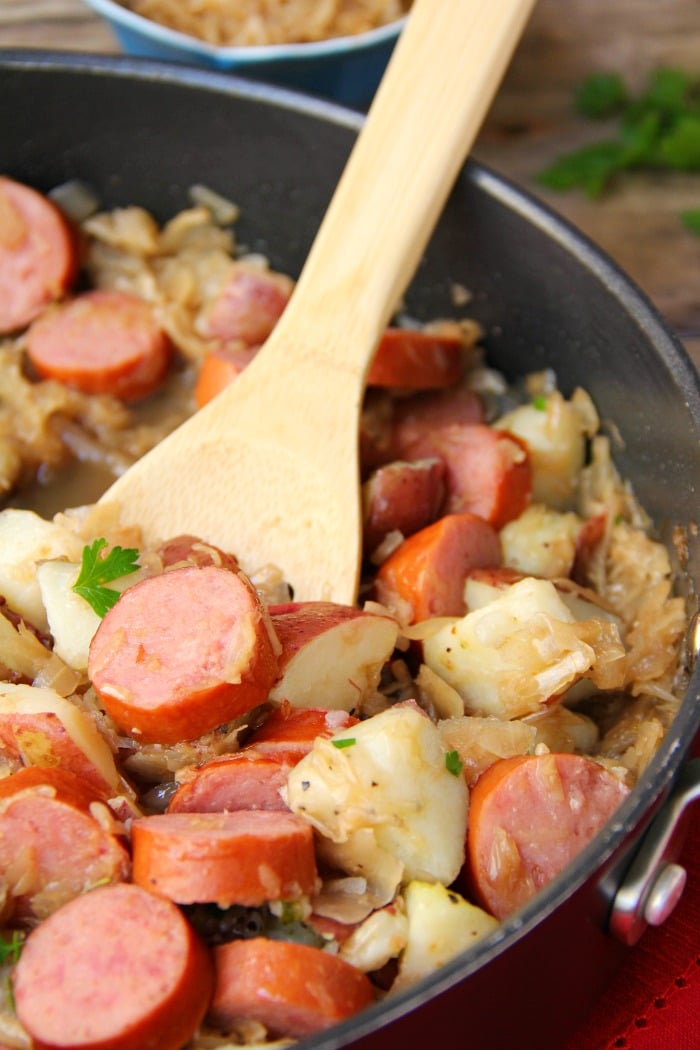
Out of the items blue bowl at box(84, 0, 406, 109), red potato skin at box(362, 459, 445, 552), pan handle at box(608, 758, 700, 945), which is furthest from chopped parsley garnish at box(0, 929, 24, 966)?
blue bowl at box(84, 0, 406, 109)

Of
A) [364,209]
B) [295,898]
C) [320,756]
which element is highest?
[364,209]

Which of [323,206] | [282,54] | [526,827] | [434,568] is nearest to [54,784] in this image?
[526,827]

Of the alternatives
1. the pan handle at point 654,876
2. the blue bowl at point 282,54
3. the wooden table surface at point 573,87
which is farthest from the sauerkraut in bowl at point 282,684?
the wooden table surface at point 573,87

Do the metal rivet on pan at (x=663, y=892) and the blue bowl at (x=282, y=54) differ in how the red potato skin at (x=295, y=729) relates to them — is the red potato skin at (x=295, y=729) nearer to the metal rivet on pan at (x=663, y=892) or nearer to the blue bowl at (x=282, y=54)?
the metal rivet on pan at (x=663, y=892)

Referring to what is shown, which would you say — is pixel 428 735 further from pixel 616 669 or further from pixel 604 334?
pixel 604 334

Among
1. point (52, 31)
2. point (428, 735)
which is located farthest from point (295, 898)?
point (52, 31)

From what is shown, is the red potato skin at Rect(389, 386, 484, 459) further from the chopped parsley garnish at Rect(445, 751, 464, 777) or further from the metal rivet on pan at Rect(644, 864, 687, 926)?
the metal rivet on pan at Rect(644, 864, 687, 926)
